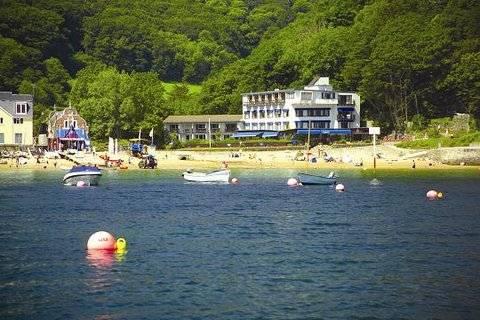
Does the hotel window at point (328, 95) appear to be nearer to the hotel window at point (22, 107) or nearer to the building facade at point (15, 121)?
the building facade at point (15, 121)

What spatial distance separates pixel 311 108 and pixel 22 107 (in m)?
53.7

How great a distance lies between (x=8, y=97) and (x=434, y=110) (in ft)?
257

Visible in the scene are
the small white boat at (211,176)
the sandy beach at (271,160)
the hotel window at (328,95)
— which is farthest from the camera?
the hotel window at (328,95)

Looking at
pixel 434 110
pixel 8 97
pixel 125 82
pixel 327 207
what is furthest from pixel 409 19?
pixel 327 207

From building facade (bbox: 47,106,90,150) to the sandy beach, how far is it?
38.3 ft

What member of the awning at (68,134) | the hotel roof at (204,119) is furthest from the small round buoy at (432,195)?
the hotel roof at (204,119)

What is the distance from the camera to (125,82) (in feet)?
499

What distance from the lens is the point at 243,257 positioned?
3884 cm

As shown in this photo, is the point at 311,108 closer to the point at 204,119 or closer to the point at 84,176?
the point at 204,119

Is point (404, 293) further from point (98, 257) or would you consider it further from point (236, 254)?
point (98, 257)

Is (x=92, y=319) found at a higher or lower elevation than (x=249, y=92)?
lower

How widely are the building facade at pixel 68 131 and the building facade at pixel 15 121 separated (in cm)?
440

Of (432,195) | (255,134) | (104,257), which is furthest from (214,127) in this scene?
(104,257)

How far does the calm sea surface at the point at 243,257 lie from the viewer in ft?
96.1
